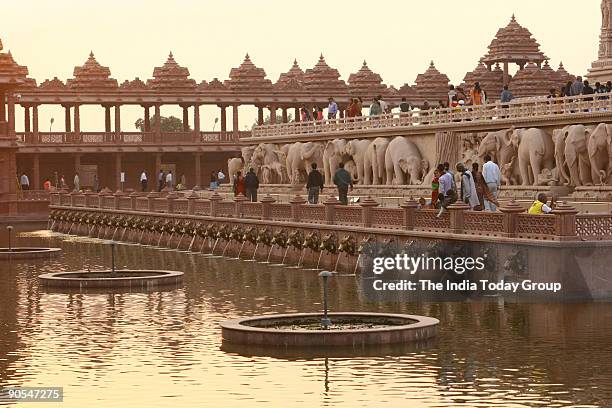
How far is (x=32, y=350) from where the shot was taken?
2208 centimetres

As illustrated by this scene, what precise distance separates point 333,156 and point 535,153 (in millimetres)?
17360

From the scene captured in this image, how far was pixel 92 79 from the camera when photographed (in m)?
87.5

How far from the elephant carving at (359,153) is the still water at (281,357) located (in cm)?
2356

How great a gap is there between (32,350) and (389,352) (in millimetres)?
5292

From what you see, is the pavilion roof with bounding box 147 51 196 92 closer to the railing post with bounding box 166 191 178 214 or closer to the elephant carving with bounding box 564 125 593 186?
the railing post with bounding box 166 191 178 214

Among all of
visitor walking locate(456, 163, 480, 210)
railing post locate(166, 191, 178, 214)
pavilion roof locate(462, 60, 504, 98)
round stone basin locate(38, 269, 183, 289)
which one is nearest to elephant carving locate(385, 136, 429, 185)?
railing post locate(166, 191, 178, 214)

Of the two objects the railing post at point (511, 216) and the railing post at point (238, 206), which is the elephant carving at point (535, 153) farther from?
the railing post at point (511, 216)

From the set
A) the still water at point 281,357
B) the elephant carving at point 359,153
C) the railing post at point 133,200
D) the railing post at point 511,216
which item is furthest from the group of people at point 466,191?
the railing post at point 133,200

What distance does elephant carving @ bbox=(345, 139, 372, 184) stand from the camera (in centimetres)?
5462

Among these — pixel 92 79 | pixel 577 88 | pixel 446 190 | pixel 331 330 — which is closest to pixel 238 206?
pixel 577 88

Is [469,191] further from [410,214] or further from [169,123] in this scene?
[169,123]

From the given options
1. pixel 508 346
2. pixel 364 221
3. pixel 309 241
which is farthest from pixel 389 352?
pixel 309 241

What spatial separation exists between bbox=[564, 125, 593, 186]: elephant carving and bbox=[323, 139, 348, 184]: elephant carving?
18.2 meters

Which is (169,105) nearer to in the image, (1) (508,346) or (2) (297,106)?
(2) (297,106)
